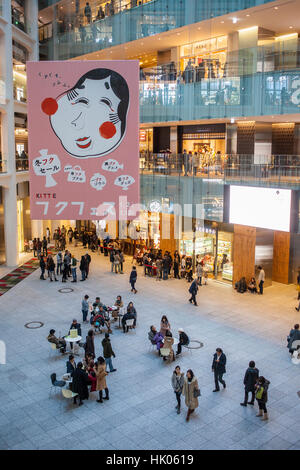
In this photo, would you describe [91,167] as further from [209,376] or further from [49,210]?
[209,376]

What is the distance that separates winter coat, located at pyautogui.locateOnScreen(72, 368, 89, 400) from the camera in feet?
35.2

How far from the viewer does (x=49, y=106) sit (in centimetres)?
968

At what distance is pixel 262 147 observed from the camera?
22969 millimetres

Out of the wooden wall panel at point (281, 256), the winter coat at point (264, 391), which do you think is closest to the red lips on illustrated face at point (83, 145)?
the winter coat at point (264, 391)

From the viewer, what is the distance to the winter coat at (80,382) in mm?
10734

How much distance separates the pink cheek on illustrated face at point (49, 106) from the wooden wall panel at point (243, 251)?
12800 millimetres

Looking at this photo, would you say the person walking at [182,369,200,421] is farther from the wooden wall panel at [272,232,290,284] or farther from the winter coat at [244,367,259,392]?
the wooden wall panel at [272,232,290,284]

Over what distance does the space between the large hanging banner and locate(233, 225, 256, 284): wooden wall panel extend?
11.5 meters

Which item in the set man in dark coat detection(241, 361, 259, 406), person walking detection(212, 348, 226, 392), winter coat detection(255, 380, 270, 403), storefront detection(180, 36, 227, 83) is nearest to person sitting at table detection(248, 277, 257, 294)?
storefront detection(180, 36, 227, 83)

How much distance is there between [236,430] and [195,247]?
46.1ft

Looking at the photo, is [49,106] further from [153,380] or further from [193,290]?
[193,290]

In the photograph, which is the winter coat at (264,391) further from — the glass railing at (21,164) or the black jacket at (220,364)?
the glass railing at (21,164)

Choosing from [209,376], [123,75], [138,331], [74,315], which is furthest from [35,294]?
[123,75]

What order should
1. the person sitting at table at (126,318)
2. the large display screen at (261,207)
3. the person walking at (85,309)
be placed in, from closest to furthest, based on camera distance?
the person sitting at table at (126,318) < the person walking at (85,309) < the large display screen at (261,207)
